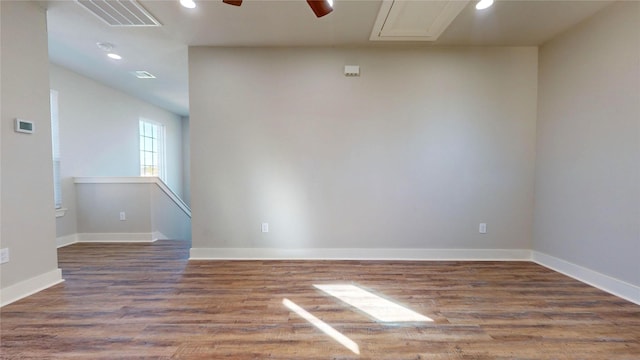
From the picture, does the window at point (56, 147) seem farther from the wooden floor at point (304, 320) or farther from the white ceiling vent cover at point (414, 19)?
the white ceiling vent cover at point (414, 19)

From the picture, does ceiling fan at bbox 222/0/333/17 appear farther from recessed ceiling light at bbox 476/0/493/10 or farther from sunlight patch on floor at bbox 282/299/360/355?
sunlight patch on floor at bbox 282/299/360/355

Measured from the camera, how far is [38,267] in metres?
2.59


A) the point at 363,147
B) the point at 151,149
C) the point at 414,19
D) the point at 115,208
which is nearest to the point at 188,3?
the point at 414,19

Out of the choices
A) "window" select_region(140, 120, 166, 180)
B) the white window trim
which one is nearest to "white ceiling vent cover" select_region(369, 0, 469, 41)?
"window" select_region(140, 120, 166, 180)

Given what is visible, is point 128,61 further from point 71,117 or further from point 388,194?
point 388,194

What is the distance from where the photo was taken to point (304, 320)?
209cm

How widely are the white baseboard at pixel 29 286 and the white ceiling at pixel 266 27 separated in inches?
95.8

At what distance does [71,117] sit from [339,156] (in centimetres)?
410

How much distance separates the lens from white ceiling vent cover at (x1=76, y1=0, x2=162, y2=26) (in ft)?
8.04

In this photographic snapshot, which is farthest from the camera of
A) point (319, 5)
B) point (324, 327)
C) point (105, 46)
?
point (105, 46)

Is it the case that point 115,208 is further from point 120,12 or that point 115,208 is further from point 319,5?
point 319,5

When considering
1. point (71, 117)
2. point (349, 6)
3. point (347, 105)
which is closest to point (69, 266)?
point (71, 117)

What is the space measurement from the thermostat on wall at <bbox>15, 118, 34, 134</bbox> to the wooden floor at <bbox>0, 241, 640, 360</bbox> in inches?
56.1

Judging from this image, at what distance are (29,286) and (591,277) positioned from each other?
16.8 feet
